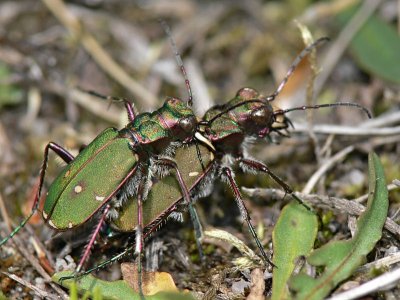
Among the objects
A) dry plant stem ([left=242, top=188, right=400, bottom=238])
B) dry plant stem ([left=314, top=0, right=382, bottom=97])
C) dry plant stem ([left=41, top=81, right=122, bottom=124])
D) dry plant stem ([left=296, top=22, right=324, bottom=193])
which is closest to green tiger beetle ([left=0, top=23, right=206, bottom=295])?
dry plant stem ([left=242, top=188, right=400, bottom=238])

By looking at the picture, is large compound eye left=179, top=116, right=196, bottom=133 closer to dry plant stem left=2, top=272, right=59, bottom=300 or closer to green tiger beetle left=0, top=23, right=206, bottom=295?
green tiger beetle left=0, top=23, right=206, bottom=295

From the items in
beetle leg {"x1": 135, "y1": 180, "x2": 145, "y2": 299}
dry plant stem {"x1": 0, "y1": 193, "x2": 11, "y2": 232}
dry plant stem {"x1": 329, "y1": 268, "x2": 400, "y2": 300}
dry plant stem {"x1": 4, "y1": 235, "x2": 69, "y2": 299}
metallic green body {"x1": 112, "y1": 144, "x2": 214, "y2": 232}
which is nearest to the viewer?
dry plant stem {"x1": 329, "y1": 268, "x2": 400, "y2": 300}

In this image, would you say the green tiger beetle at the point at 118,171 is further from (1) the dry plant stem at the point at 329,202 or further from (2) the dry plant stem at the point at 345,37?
(2) the dry plant stem at the point at 345,37

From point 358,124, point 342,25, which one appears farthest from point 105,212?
point 342,25

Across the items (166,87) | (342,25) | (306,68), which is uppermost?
(342,25)

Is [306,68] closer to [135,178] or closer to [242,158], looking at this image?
[242,158]

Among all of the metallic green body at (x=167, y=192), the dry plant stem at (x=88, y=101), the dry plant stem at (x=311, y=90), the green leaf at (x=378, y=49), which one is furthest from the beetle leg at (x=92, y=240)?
the green leaf at (x=378, y=49)

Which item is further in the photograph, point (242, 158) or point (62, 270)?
point (242, 158)
